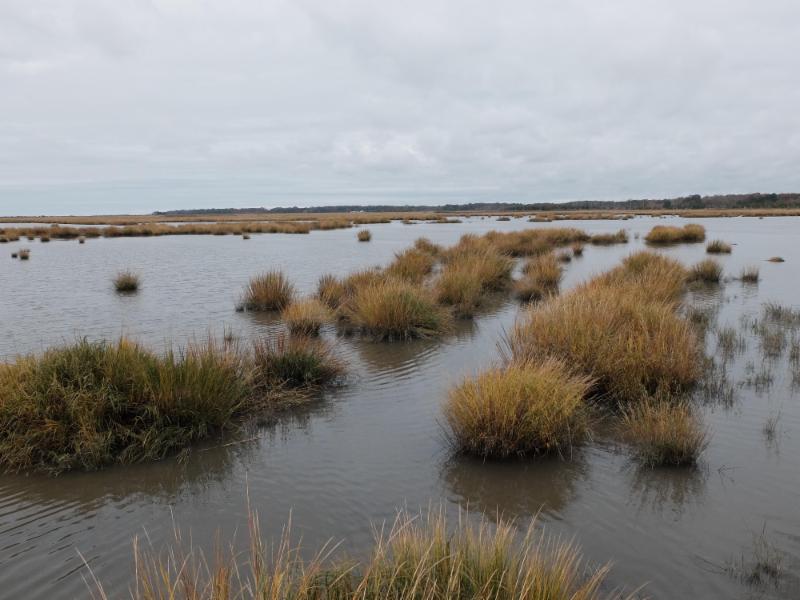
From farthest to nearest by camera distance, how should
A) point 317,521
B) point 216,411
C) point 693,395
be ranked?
point 693,395 → point 216,411 → point 317,521

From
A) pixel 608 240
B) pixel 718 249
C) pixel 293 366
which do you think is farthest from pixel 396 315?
pixel 608 240

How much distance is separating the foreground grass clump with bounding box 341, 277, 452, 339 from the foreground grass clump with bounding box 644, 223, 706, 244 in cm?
2693

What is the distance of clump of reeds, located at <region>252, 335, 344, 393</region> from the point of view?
7.29 metres

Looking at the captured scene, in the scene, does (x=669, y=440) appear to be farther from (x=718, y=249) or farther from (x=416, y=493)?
(x=718, y=249)

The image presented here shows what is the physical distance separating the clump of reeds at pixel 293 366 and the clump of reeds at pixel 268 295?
578 centimetres

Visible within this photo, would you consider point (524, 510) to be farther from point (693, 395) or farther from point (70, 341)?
point (70, 341)

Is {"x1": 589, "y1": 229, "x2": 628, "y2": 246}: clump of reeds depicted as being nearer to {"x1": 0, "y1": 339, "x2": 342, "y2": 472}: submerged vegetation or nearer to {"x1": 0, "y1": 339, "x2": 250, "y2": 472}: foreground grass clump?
{"x1": 0, "y1": 339, "x2": 342, "y2": 472}: submerged vegetation

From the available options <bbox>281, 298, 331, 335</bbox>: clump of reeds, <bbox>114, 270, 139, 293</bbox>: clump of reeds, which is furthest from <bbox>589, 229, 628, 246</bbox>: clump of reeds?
<bbox>281, 298, 331, 335</bbox>: clump of reeds

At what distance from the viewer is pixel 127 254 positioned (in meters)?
30.6

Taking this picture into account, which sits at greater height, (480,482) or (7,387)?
(7,387)

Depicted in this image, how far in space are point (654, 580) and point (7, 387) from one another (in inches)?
231

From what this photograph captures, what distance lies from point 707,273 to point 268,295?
13510mm

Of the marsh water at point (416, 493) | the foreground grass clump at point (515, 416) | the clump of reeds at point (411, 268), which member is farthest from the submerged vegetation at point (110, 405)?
the clump of reeds at point (411, 268)

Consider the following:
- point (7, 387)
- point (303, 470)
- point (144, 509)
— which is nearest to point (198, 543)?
point (144, 509)
